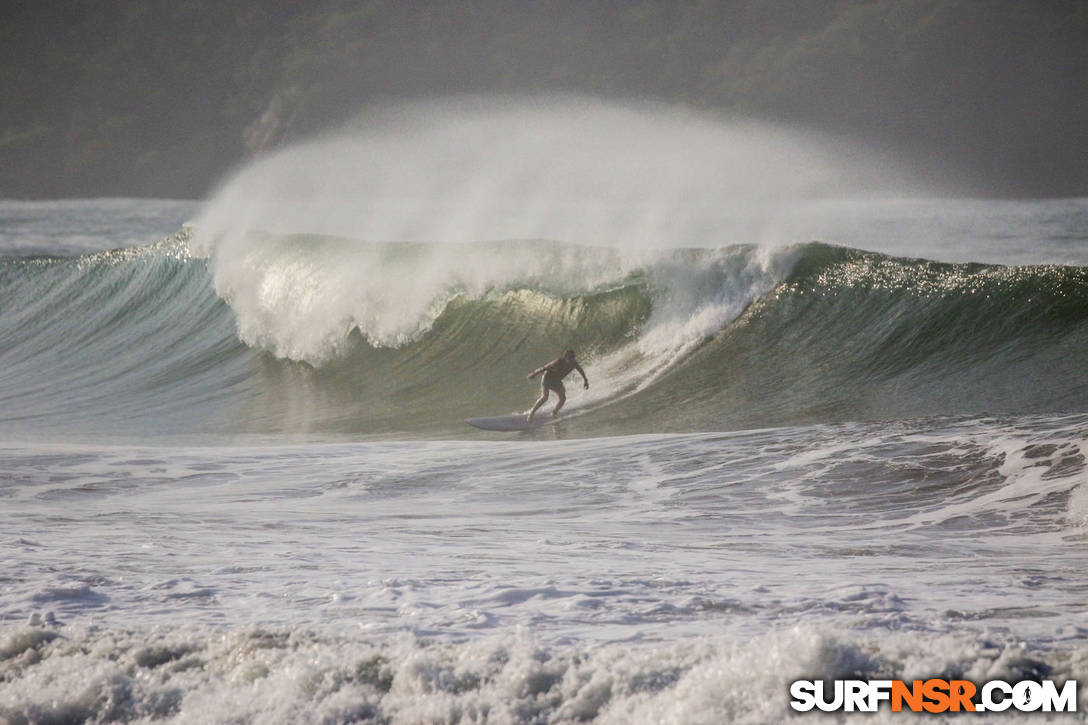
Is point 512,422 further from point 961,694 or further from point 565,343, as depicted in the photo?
point 961,694

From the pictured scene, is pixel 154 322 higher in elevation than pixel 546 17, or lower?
lower

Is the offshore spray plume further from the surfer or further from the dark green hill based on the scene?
the dark green hill

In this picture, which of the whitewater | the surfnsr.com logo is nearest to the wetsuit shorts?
the whitewater

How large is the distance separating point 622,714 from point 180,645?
162 centimetres

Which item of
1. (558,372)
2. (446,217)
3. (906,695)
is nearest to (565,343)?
(558,372)

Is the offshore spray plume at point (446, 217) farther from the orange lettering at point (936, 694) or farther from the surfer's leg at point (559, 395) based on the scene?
the orange lettering at point (936, 694)

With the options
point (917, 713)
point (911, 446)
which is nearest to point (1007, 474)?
point (911, 446)

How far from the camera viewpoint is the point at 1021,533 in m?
6.59

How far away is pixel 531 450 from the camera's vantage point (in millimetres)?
10023

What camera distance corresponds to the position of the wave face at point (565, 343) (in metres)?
11.4

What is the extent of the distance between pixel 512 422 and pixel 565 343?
3049 mm

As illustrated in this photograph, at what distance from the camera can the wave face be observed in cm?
1141

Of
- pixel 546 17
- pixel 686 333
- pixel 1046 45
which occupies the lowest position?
pixel 686 333

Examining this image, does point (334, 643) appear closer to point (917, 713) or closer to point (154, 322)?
point (917, 713)
